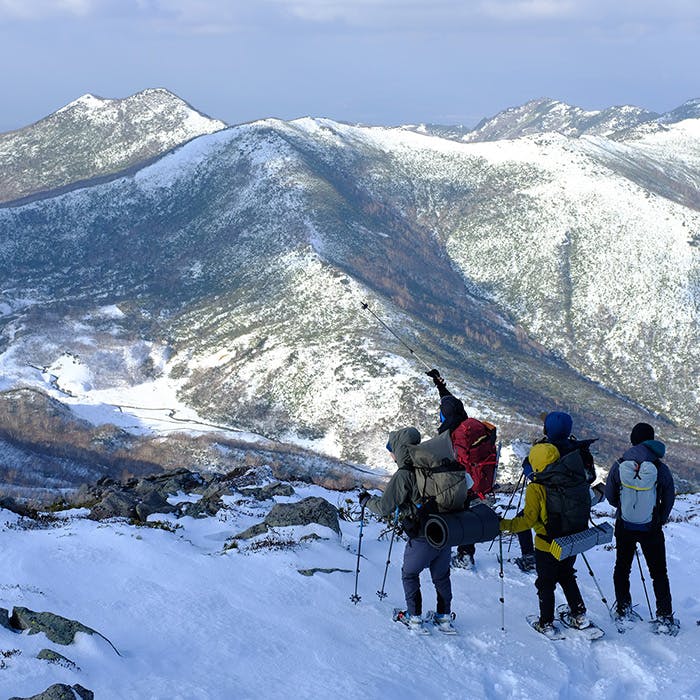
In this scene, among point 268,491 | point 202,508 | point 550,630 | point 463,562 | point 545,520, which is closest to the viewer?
point 545,520

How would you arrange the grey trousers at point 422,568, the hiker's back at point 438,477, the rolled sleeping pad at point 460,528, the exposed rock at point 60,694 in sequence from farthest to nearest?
the grey trousers at point 422,568, the hiker's back at point 438,477, the rolled sleeping pad at point 460,528, the exposed rock at point 60,694

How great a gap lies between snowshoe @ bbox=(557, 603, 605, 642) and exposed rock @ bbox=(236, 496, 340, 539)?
735cm

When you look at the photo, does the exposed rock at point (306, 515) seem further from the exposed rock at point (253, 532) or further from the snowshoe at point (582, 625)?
the snowshoe at point (582, 625)

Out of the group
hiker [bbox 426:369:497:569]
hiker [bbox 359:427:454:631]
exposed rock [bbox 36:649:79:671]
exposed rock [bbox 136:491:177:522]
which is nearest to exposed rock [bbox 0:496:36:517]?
exposed rock [bbox 136:491:177:522]

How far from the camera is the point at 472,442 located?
1455cm

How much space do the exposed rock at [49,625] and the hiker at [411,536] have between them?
4829 mm

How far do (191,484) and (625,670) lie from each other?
22947 millimetres

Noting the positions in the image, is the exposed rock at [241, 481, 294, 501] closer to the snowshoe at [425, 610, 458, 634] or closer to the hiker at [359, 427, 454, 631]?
the snowshoe at [425, 610, 458, 634]

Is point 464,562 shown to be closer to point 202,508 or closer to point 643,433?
point 643,433

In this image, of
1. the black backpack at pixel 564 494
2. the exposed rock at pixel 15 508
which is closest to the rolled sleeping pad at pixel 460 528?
the black backpack at pixel 564 494

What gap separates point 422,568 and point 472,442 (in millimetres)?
3216

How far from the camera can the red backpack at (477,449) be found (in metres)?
14.5

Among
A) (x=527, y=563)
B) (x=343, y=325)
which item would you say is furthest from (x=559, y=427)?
(x=343, y=325)

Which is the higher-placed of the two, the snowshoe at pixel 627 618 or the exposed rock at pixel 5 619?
the exposed rock at pixel 5 619
